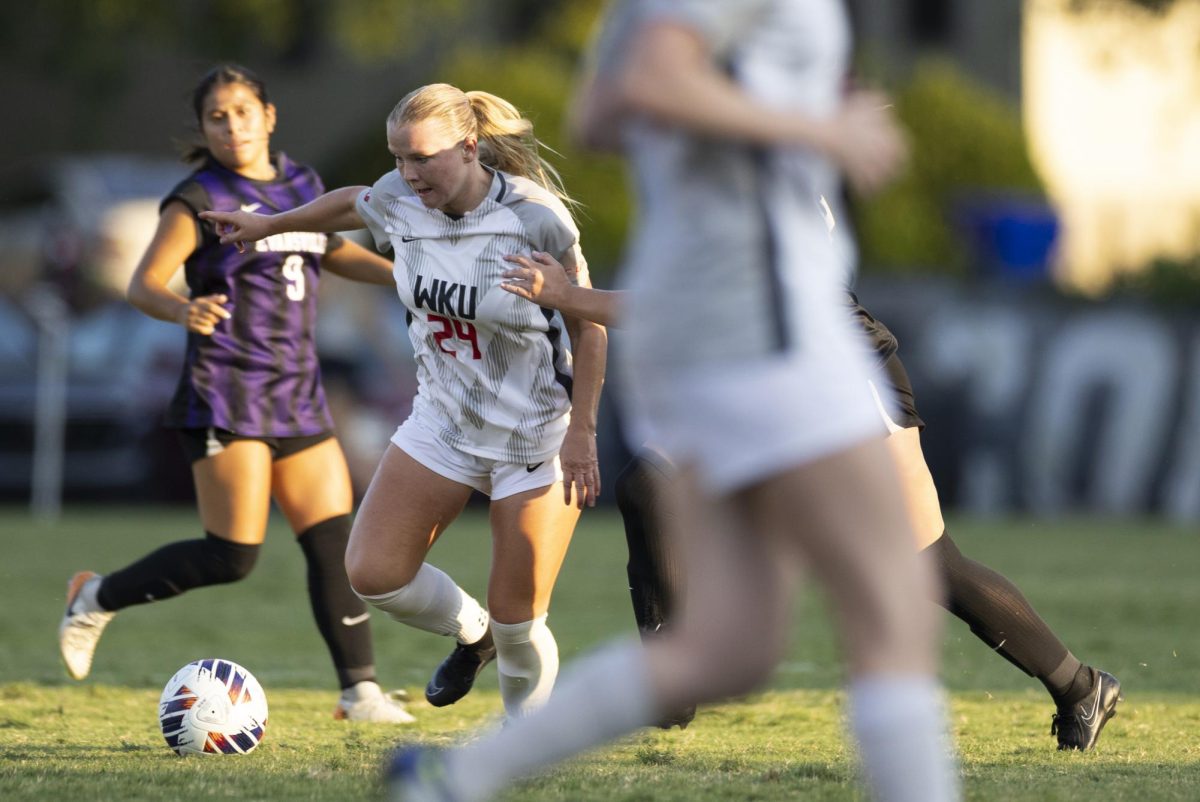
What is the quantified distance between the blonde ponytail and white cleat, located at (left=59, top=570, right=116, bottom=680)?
2284 millimetres

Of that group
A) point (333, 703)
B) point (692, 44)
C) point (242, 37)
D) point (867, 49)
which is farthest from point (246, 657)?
point (867, 49)

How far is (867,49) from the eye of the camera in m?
31.2

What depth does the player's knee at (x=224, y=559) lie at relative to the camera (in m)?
6.46

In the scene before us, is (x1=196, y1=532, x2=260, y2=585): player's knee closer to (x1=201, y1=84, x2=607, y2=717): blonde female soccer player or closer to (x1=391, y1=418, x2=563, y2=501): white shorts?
(x1=201, y1=84, x2=607, y2=717): blonde female soccer player

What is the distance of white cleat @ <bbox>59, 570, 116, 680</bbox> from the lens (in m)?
6.69

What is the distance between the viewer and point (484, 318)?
5332 mm

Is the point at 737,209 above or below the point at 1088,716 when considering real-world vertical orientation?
above

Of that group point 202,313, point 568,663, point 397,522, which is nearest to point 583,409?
point 397,522

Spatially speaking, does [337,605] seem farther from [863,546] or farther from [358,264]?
[863,546]

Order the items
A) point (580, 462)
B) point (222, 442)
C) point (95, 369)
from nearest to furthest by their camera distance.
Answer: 1. point (580, 462)
2. point (222, 442)
3. point (95, 369)

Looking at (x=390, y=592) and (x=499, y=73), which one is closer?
(x=390, y=592)

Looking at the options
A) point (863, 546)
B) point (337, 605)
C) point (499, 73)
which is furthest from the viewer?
point (499, 73)

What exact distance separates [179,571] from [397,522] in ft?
4.39

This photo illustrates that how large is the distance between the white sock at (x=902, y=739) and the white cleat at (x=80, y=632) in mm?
3957
